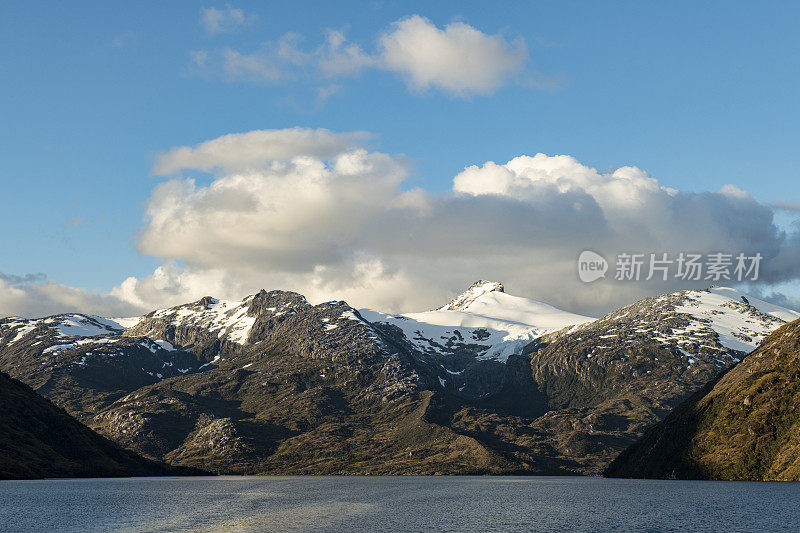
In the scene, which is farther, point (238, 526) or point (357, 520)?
point (357, 520)

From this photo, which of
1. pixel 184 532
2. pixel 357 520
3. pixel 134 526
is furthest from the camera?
pixel 357 520

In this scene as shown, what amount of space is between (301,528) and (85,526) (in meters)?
52.3

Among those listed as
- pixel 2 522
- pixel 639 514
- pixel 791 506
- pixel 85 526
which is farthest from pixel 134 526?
pixel 791 506

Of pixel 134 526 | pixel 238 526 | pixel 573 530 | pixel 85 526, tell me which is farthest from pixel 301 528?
pixel 573 530

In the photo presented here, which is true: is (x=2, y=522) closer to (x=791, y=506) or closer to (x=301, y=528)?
(x=301, y=528)

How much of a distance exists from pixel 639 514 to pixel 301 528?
9605 centimetres

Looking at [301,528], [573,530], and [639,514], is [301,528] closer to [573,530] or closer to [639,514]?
[573,530]

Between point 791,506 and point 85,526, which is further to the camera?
point 791,506

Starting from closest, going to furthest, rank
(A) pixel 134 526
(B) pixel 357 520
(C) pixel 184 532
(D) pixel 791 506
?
(C) pixel 184 532, (A) pixel 134 526, (B) pixel 357 520, (D) pixel 791 506

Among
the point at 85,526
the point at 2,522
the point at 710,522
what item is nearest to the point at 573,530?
the point at 710,522

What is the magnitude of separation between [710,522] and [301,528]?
99846 mm

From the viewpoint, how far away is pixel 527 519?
185125 millimetres

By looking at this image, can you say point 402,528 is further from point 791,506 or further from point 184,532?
point 791,506

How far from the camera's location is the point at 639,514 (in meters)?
193
